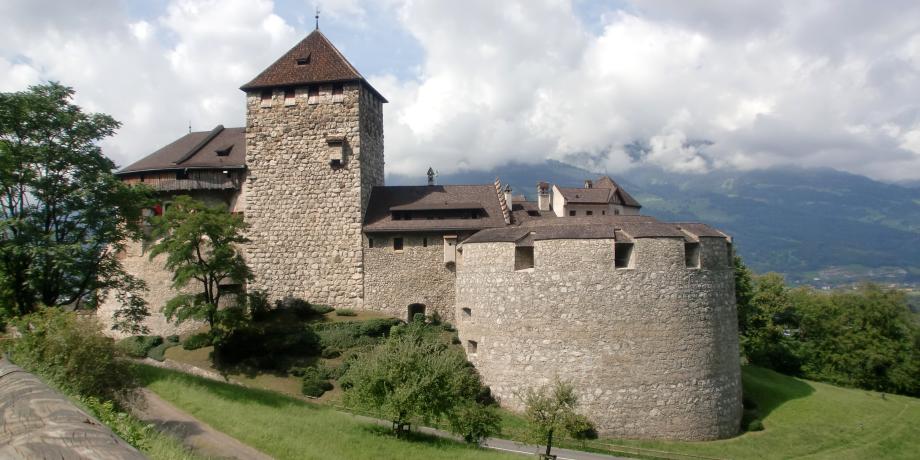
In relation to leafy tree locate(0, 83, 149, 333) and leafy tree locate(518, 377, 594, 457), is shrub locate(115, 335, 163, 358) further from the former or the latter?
leafy tree locate(518, 377, 594, 457)

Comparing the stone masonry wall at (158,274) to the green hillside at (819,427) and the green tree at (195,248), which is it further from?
the green hillside at (819,427)

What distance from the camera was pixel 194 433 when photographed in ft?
57.7

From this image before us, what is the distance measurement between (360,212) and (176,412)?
17.2 m

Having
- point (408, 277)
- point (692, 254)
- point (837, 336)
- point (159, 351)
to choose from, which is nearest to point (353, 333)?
point (408, 277)

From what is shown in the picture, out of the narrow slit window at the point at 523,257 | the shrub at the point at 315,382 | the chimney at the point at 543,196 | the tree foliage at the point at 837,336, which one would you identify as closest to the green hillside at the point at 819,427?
the tree foliage at the point at 837,336

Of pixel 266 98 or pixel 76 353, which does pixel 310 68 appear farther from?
pixel 76 353

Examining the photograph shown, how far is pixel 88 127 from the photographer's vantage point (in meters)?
20.9

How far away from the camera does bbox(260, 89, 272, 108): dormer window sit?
3541cm

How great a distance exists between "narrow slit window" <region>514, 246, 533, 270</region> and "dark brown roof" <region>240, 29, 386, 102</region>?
48.5 feet

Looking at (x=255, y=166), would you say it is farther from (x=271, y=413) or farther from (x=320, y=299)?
(x=271, y=413)

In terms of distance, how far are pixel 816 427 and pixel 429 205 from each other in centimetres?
2363

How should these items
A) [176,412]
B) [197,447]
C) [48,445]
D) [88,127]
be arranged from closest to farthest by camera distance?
[48,445], [197,447], [176,412], [88,127]

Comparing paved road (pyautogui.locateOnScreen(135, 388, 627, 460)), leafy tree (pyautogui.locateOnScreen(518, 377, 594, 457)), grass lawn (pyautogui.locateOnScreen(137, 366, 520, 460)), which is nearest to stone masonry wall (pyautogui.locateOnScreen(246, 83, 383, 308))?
grass lawn (pyautogui.locateOnScreen(137, 366, 520, 460))

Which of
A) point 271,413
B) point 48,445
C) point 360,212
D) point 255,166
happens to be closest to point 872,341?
point 360,212
